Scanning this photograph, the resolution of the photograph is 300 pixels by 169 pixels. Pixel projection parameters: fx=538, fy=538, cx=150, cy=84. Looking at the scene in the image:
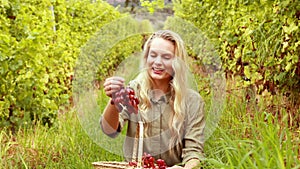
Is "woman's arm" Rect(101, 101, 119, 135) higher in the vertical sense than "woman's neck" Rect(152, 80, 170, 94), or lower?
lower

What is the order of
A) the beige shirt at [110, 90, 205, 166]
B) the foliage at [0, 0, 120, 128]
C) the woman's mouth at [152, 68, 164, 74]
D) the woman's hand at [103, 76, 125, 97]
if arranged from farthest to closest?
the foliage at [0, 0, 120, 128] → the beige shirt at [110, 90, 205, 166] → the woman's mouth at [152, 68, 164, 74] → the woman's hand at [103, 76, 125, 97]

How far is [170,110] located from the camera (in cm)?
269

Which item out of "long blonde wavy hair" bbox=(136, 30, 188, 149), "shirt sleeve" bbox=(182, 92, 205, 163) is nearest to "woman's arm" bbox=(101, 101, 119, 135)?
"long blonde wavy hair" bbox=(136, 30, 188, 149)

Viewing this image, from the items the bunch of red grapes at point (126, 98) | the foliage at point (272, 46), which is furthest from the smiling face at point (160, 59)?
the foliage at point (272, 46)

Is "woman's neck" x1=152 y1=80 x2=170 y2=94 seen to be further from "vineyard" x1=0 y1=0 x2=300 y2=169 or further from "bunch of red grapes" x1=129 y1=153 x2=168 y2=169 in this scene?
"bunch of red grapes" x1=129 y1=153 x2=168 y2=169

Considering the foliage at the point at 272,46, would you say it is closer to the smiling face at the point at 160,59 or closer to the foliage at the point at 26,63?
the smiling face at the point at 160,59

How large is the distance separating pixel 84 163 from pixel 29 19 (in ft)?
5.90

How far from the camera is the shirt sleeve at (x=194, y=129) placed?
8.57 feet

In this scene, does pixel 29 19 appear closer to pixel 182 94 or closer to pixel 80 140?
pixel 80 140

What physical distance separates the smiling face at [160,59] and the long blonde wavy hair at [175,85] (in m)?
0.02

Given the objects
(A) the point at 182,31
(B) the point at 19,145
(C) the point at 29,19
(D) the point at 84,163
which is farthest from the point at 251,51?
(C) the point at 29,19

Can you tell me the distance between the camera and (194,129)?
104 inches

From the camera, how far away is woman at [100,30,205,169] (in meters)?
2.58

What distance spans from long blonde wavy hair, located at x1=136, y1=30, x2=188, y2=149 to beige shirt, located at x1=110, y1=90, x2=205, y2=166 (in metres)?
0.03
